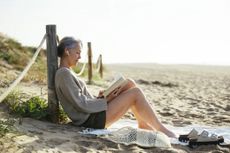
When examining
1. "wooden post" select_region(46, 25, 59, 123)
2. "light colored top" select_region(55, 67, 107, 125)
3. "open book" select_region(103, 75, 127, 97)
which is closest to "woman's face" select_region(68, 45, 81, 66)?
"light colored top" select_region(55, 67, 107, 125)

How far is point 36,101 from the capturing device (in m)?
5.62

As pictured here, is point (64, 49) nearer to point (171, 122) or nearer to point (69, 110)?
point (69, 110)

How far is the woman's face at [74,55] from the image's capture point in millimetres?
5180

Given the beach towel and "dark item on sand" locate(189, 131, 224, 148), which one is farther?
"dark item on sand" locate(189, 131, 224, 148)

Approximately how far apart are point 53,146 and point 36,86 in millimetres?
4347

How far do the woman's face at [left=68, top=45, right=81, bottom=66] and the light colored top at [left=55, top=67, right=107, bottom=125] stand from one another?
5.1 inches

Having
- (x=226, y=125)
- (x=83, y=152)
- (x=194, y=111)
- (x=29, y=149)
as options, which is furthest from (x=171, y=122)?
(x=29, y=149)

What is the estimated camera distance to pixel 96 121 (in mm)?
5203

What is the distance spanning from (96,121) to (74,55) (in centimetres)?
82

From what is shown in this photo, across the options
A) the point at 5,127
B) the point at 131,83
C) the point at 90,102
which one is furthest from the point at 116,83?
the point at 5,127

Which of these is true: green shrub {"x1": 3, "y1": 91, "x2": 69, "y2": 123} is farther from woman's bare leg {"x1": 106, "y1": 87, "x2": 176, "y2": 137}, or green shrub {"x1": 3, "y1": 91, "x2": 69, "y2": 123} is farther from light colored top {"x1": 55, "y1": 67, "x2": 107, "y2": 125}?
woman's bare leg {"x1": 106, "y1": 87, "x2": 176, "y2": 137}

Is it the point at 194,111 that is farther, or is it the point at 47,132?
the point at 194,111

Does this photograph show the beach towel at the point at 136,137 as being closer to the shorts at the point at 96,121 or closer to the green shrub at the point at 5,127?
the shorts at the point at 96,121

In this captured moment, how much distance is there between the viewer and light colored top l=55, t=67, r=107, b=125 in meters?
5.07
